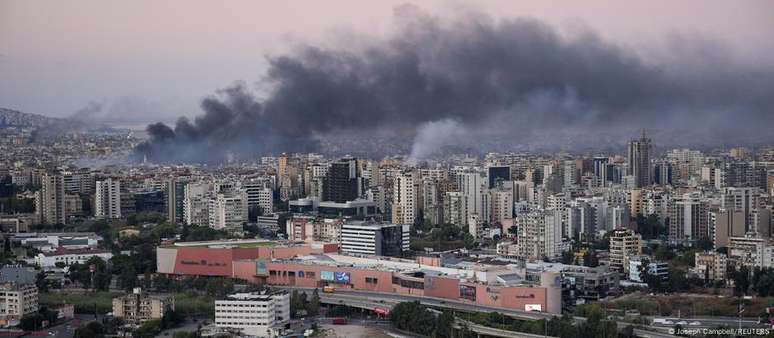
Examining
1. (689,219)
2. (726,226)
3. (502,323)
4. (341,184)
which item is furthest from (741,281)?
(341,184)

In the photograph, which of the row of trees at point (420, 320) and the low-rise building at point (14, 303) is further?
the low-rise building at point (14, 303)

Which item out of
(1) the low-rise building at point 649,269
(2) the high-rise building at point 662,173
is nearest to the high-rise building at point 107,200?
(2) the high-rise building at point 662,173

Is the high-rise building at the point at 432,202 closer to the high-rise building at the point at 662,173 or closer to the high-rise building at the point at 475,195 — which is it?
the high-rise building at the point at 475,195

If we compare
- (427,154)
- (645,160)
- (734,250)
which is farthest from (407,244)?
(427,154)

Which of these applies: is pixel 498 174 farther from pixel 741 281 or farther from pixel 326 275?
pixel 741 281

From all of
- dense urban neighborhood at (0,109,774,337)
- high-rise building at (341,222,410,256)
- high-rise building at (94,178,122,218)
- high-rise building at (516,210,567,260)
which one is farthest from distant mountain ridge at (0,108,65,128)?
high-rise building at (516,210,567,260)

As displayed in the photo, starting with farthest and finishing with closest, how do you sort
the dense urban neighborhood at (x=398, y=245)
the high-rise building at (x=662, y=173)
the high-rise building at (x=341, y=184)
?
the high-rise building at (x=662, y=173), the high-rise building at (x=341, y=184), the dense urban neighborhood at (x=398, y=245)

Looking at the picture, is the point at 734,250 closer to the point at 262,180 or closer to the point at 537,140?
the point at 262,180
